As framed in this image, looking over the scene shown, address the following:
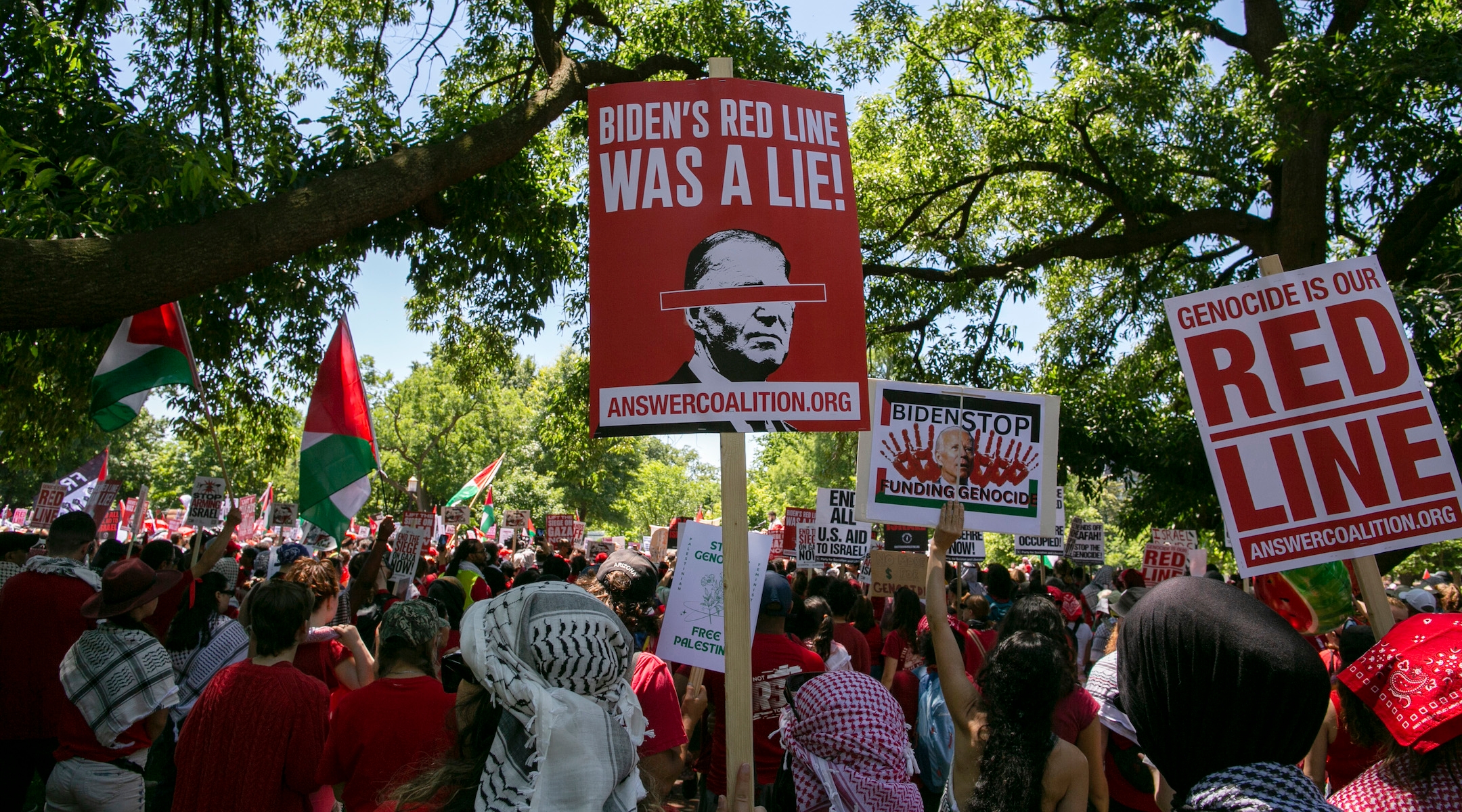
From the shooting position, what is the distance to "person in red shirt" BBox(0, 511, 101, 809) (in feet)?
16.9

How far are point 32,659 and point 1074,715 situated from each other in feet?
16.2

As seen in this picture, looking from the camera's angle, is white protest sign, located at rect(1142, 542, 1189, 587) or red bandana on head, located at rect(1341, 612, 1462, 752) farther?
white protest sign, located at rect(1142, 542, 1189, 587)

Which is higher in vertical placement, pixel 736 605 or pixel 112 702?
pixel 736 605

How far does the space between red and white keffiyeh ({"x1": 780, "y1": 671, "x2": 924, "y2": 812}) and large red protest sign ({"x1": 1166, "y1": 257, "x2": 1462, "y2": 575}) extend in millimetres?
1399

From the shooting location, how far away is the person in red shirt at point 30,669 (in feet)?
16.9

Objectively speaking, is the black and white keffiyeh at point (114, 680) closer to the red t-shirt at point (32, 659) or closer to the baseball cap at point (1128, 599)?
the red t-shirt at point (32, 659)

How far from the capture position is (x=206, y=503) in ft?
41.3

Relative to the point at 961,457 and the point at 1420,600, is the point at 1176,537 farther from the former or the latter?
the point at 961,457

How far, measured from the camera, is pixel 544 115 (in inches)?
379

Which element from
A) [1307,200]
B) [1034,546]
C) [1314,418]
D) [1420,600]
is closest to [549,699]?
[1314,418]

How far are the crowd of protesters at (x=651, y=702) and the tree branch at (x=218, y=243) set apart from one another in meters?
1.39

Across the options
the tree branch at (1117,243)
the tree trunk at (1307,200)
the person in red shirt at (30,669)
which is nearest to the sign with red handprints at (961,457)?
the person in red shirt at (30,669)

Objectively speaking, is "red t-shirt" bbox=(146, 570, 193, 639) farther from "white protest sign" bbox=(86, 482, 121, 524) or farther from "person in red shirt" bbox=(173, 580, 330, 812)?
"white protest sign" bbox=(86, 482, 121, 524)

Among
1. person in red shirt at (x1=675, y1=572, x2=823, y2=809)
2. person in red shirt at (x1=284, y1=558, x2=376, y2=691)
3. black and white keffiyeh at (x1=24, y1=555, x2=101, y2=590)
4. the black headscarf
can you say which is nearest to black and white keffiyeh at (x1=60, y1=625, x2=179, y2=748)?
person in red shirt at (x1=284, y1=558, x2=376, y2=691)
